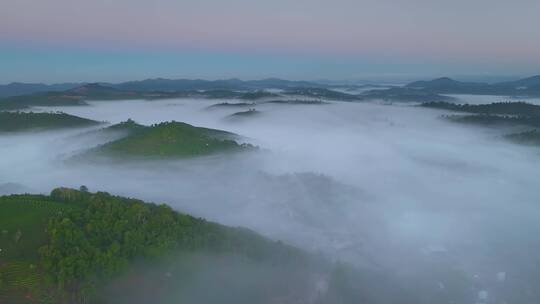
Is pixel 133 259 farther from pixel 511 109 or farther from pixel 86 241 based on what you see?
pixel 511 109

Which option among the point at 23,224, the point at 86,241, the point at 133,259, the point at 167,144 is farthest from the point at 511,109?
the point at 23,224

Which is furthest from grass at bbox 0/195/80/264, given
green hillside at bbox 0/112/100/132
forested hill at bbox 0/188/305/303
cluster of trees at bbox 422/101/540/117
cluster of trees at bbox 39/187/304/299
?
cluster of trees at bbox 422/101/540/117

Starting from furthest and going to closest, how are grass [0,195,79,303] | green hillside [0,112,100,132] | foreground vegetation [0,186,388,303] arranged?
green hillside [0,112,100,132] → foreground vegetation [0,186,388,303] → grass [0,195,79,303]

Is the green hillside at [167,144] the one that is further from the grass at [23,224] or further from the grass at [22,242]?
the grass at [22,242]

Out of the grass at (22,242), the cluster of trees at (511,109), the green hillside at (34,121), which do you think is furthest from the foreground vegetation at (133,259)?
the cluster of trees at (511,109)

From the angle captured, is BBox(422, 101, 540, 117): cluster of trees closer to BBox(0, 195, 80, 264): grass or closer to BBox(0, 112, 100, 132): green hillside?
BBox(0, 112, 100, 132): green hillside

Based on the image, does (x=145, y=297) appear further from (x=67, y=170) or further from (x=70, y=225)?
(x=67, y=170)
